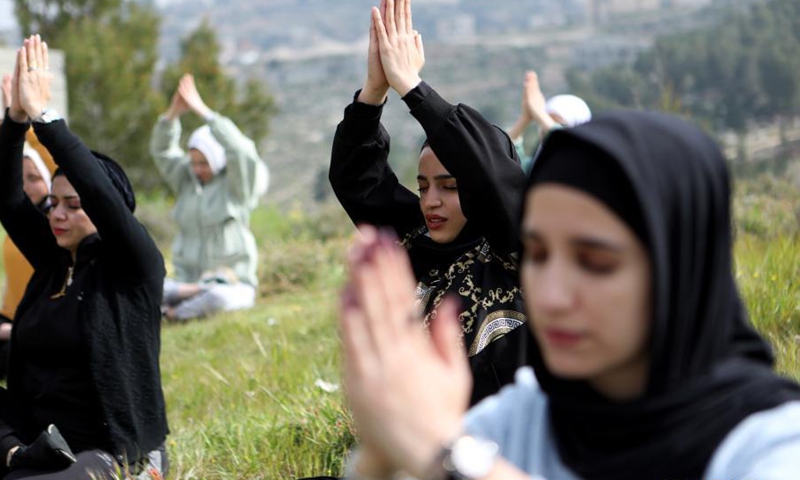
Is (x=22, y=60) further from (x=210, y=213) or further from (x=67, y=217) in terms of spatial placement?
(x=210, y=213)

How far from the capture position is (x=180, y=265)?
931 cm

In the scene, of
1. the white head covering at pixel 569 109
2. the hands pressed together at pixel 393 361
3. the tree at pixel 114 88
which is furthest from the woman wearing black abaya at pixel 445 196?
the tree at pixel 114 88

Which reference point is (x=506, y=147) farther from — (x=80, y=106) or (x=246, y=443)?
(x=80, y=106)

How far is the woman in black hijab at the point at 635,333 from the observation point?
1403 mm

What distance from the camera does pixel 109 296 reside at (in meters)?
4.18

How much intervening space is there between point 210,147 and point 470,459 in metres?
7.64

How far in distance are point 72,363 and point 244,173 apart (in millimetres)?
4548

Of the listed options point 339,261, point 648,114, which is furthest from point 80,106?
point 648,114

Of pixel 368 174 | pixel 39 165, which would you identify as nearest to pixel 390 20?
pixel 368 174

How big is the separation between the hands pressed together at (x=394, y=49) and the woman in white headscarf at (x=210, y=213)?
17.4 feet

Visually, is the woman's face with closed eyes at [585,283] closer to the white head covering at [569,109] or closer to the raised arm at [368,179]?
the raised arm at [368,179]

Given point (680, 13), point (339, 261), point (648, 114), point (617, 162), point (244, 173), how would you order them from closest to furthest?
1. point (617, 162)
2. point (648, 114)
3. point (244, 173)
4. point (339, 261)
5. point (680, 13)

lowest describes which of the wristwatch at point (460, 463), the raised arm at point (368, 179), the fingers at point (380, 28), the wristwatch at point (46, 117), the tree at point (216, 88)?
the tree at point (216, 88)

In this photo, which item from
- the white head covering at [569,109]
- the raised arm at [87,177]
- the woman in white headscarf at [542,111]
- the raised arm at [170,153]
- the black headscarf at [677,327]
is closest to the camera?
the black headscarf at [677,327]
